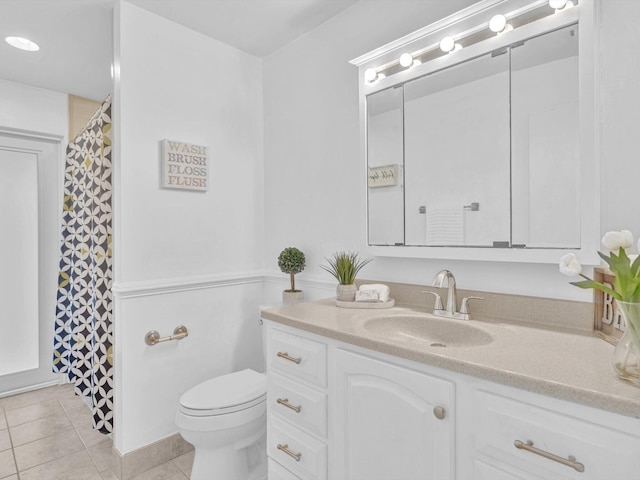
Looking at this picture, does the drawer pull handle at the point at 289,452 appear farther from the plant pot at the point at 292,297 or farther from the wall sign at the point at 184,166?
the wall sign at the point at 184,166

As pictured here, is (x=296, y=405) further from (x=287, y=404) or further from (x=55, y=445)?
(x=55, y=445)

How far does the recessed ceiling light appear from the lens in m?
2.22

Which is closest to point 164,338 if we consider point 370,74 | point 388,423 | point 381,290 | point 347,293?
point 347,293

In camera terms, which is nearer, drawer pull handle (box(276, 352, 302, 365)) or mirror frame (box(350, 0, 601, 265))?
mirror frame (box(350, 0, 601, 265))

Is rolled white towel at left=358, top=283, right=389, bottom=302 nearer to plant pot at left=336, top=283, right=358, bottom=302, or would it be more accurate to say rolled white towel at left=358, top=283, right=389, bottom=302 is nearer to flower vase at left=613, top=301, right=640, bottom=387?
plant pot at left=336, top=283, right=358, bottom=302

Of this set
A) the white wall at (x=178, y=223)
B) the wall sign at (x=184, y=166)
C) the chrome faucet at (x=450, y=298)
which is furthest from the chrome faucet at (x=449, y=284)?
the wall sign at (x=184, y=166)

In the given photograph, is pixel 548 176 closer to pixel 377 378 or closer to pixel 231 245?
pixel 377 378

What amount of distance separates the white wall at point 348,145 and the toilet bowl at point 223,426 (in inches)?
29.7

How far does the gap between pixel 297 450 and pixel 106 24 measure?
2.44 m

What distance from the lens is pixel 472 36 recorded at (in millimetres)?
1439

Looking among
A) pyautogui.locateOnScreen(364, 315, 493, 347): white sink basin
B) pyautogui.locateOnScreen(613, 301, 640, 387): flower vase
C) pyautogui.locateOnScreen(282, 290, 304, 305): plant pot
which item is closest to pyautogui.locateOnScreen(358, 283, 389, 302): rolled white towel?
pyautogui.locateOnScreen(364, 315, 493, 347): white sink basin

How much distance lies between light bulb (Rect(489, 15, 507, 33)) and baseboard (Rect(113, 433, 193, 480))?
2.48 metres

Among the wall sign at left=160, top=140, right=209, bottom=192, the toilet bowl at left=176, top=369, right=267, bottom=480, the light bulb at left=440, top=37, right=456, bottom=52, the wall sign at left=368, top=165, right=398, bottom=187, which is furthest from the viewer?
the wall sign at left=160, top=140, right=209, bottom=192

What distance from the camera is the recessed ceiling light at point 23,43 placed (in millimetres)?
2220
